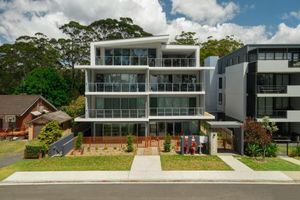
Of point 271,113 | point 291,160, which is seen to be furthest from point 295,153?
point 271,113

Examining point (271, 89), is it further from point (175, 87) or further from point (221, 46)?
point (221, 46)

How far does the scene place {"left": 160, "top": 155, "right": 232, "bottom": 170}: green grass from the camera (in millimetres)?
22391

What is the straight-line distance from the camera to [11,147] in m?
31.4

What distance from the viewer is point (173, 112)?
3566cm

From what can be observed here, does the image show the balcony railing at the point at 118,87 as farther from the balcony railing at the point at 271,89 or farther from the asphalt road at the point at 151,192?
the asphalt road at the point at 151,192

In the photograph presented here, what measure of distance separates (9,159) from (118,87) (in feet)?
45.2

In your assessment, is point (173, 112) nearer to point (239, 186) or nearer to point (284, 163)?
point (284, 163)

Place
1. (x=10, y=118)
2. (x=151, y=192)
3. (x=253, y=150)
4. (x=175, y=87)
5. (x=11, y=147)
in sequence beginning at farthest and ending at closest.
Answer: (x=10, y=118)
(x=175, y=87)
(x=11, y=147)
(x=253, y=150)
(x=151, y=192)

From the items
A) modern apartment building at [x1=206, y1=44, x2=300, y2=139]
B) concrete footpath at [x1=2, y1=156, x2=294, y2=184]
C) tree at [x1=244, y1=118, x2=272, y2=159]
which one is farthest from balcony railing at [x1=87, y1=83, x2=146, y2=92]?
concrete footpath at [x1=2, y1=156, x2=294, y2=184]

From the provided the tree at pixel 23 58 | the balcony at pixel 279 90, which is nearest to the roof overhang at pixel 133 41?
the balcony at pixel 279 90

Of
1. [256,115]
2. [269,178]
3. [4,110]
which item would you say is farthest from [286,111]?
[4,110]

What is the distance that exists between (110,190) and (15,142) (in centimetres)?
2067

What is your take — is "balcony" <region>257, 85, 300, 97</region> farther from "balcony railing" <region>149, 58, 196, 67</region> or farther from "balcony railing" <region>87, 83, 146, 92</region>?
"balcony railing" <region>87, 83, 146, 92</region>

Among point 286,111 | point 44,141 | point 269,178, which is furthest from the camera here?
point 286,111
